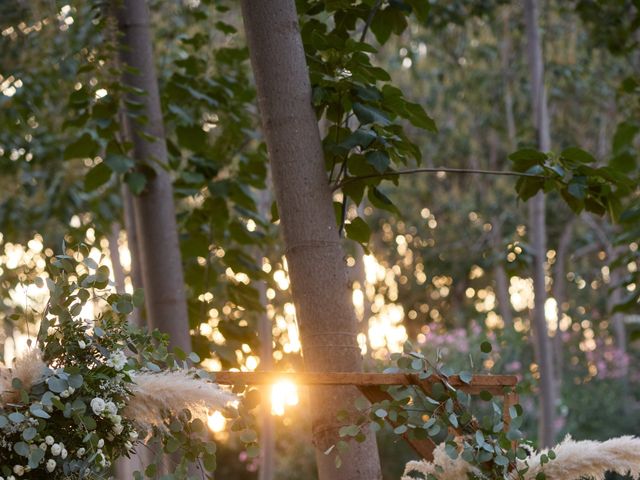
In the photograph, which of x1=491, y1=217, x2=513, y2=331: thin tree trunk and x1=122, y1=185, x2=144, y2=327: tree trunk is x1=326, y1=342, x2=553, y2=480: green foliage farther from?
x1=491, y1=217, x2=513, y2=331: thin tree trunk

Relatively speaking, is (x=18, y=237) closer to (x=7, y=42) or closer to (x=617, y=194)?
(x=7, y=42)

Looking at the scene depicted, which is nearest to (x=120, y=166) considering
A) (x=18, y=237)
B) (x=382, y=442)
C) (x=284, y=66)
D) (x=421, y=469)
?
(x=284, y=66)

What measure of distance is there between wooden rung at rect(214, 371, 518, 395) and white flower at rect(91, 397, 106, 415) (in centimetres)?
40

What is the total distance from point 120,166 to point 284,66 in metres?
1.30

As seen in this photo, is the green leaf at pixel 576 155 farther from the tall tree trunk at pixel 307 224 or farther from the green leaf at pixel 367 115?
the tall tree trunk at pixel 307 224

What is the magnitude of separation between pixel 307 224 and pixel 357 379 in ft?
1.80

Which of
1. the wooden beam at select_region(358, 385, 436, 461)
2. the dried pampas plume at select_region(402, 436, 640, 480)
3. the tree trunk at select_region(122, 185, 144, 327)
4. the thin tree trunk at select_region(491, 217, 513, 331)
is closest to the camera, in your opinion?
the dried pampas plume at select_region(402, 436, 640, 480)

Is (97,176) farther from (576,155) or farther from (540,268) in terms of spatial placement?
(540,268)

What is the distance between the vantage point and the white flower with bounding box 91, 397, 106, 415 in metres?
2.15

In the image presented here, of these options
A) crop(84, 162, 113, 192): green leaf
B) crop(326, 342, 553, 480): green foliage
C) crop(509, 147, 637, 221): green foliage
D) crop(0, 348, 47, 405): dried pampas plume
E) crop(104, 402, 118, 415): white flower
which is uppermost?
crop(84, 162, 113, 192): green leaf

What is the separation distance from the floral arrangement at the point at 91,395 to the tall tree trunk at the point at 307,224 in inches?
16.4

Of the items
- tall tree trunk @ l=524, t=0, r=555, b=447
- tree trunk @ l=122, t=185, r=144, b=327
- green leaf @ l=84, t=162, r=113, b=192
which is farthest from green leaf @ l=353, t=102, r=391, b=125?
tall tree trunk @ l=524, t=0, r=555, b=447

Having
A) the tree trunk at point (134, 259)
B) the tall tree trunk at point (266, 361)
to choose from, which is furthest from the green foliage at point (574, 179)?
the tall tree trunk at point (266, 361)

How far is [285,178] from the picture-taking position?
9.48ft
